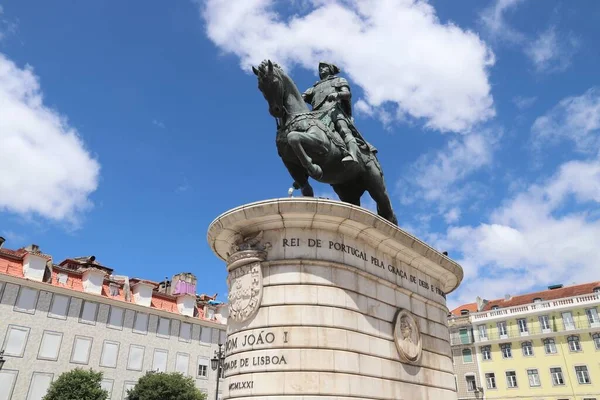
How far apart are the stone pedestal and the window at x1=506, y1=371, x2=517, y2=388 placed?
48.6 metres

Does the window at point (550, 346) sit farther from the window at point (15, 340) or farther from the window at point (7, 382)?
the window at point (7, 382)

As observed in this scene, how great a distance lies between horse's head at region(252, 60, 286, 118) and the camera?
10938mm

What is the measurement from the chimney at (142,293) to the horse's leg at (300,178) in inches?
1586

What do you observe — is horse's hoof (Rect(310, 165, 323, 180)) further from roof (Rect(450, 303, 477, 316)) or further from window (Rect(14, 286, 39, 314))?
roof (Rect(450, 303, 477, 316))

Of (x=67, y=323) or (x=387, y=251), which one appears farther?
(x=67, y=323)

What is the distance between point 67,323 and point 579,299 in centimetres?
5117

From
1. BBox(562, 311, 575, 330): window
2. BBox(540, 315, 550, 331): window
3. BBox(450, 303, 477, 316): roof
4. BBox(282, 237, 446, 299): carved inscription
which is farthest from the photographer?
BBox(450, 303, 477, 316): roof

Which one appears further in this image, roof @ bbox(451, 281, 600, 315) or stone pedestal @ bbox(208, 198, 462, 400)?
roof @ bbox(451, 281, 600, 315)

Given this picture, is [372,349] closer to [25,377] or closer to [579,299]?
[25,377]

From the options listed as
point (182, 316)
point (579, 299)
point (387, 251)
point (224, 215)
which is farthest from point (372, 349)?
point (579, 299)

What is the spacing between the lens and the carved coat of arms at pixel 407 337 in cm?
1032

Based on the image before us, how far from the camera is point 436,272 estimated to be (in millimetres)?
12977

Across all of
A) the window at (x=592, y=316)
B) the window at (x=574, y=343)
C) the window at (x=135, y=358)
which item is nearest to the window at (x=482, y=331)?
the window at (x=574, y=343)

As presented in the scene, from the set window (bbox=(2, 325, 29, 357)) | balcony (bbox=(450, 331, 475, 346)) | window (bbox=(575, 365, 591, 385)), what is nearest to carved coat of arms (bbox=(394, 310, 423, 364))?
window (bbox=(2, 325, 29, 357))
